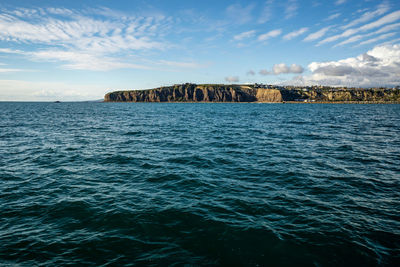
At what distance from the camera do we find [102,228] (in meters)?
9.62

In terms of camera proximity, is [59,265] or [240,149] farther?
[240,149]

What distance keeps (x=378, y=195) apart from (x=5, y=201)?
70.4 ft

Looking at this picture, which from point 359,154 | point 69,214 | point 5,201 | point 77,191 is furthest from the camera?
point 359,154

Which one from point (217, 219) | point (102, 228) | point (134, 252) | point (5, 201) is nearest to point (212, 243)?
point (217, 219)

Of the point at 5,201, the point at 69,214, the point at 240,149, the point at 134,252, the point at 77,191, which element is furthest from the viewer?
the point at 240,149

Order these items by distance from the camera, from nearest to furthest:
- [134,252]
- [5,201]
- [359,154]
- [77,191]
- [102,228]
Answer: [134,252]
[102,228]
[5,201]
[77,191]
[359,154]

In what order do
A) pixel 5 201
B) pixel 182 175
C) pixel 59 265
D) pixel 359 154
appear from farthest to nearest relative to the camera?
pixel 359 154, pixel 182 175, pixel 5 201, pixel 59 265

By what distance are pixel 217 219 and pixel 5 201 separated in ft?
38.9

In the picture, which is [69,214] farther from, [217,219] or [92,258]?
[217,219]

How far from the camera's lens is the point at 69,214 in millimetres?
10828

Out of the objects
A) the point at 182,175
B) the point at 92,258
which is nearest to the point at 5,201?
the point at 92,258

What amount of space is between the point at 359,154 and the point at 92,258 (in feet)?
81.5

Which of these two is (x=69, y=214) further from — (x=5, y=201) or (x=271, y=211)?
(x=271, y=211)

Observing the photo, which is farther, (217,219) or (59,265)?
(217,219)
